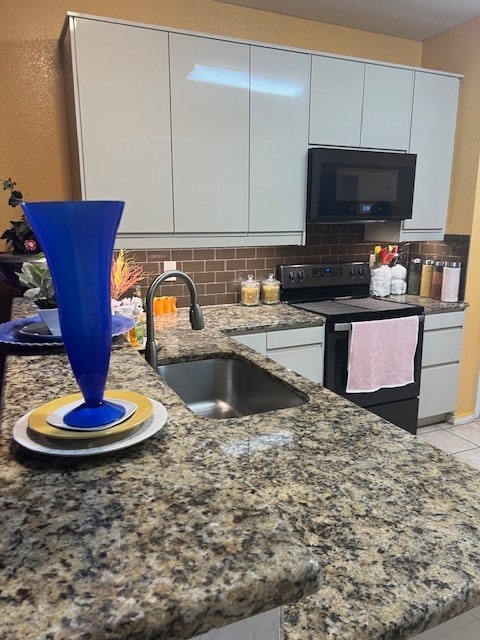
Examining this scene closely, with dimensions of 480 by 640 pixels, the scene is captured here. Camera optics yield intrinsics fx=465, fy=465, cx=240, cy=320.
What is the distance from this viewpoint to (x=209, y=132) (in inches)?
99.1

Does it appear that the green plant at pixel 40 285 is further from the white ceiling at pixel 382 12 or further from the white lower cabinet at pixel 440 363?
the white lower cabinet at pixel 440 363

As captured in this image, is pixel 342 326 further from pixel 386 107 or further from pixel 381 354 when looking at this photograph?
pixel 386 107

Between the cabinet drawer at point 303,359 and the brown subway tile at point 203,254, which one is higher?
the brown subway tile at point 203,254

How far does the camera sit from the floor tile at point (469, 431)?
3260mm

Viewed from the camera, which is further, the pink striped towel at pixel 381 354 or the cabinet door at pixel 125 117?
the pink striped towel at pixel 381 354

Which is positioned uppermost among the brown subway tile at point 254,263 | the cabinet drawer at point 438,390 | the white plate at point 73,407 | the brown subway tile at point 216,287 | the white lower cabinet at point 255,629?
the brown subway tile at point 254,263

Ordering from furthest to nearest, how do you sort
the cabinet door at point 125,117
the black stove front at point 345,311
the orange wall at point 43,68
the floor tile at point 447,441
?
the floor tile at point 447,441, the black stove front at point 345,311, the orange wall at point 43,68, the cabinet door at point 125,117

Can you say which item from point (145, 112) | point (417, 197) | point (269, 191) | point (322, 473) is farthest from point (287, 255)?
point (322, 473)

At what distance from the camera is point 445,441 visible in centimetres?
320

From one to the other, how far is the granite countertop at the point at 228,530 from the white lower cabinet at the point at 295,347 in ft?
4.71

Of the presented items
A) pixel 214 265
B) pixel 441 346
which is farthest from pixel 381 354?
pixel 214 265

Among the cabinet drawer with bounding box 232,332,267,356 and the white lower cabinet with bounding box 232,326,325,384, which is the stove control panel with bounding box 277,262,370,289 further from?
the cabinet drawer with bounding box 232,332,267,356

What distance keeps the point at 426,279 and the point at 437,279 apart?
0.09 meters

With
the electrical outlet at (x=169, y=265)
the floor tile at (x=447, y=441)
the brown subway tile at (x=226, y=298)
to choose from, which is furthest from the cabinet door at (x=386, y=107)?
the floor tile at (x=447, y=441)
